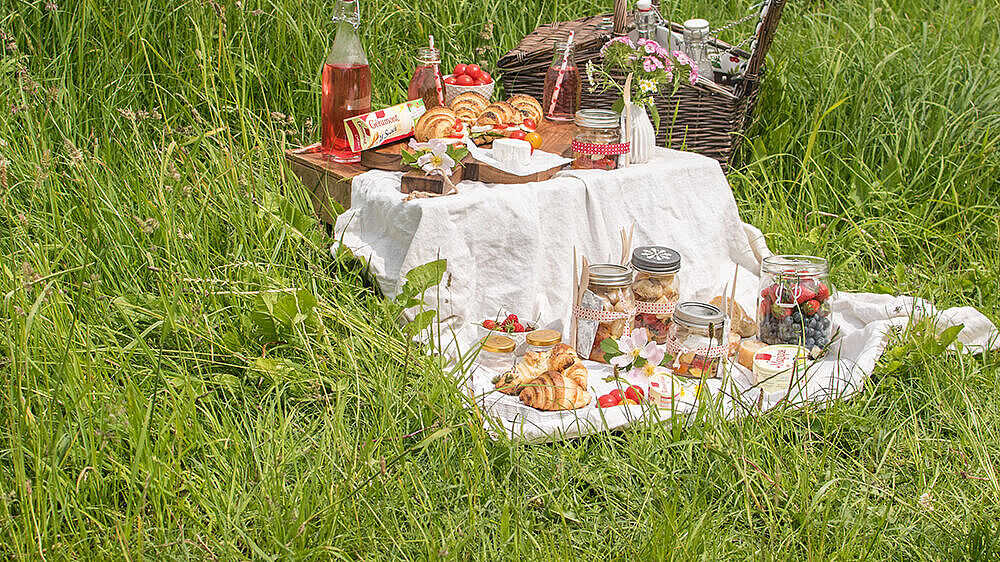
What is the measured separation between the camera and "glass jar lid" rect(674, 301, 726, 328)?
2396 millimetres

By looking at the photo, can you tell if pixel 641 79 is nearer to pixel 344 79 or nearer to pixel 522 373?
pixel 344 79

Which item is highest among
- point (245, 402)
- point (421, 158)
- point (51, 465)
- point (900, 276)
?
point (421, 158)

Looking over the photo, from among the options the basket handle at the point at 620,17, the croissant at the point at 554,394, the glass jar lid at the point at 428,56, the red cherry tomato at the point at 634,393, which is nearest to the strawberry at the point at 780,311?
the red cherry tomato at the point at 634,393

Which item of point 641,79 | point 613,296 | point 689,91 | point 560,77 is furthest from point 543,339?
point 689,91

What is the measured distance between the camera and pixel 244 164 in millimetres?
2830

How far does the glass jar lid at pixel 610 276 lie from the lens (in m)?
2.47

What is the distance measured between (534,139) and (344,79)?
61cm

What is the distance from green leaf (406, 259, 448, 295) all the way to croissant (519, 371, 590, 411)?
377 millimetres

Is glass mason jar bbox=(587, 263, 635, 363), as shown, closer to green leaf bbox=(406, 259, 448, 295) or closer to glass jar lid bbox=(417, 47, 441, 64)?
green leaf bbox=(406, 259, 448, 295)

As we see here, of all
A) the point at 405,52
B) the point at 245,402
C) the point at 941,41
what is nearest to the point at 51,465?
the point at 245,402

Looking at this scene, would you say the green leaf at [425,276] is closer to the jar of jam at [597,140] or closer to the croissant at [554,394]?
→ the croissant at [554,394]

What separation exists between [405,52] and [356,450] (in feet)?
7.36

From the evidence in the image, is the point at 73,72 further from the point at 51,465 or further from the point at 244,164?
the point at 51,465

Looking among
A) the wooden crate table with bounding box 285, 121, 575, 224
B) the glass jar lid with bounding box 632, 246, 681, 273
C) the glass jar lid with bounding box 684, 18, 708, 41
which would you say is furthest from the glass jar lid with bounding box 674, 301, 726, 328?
the glass jar lid with bounding box 684, 18, 708, 41
